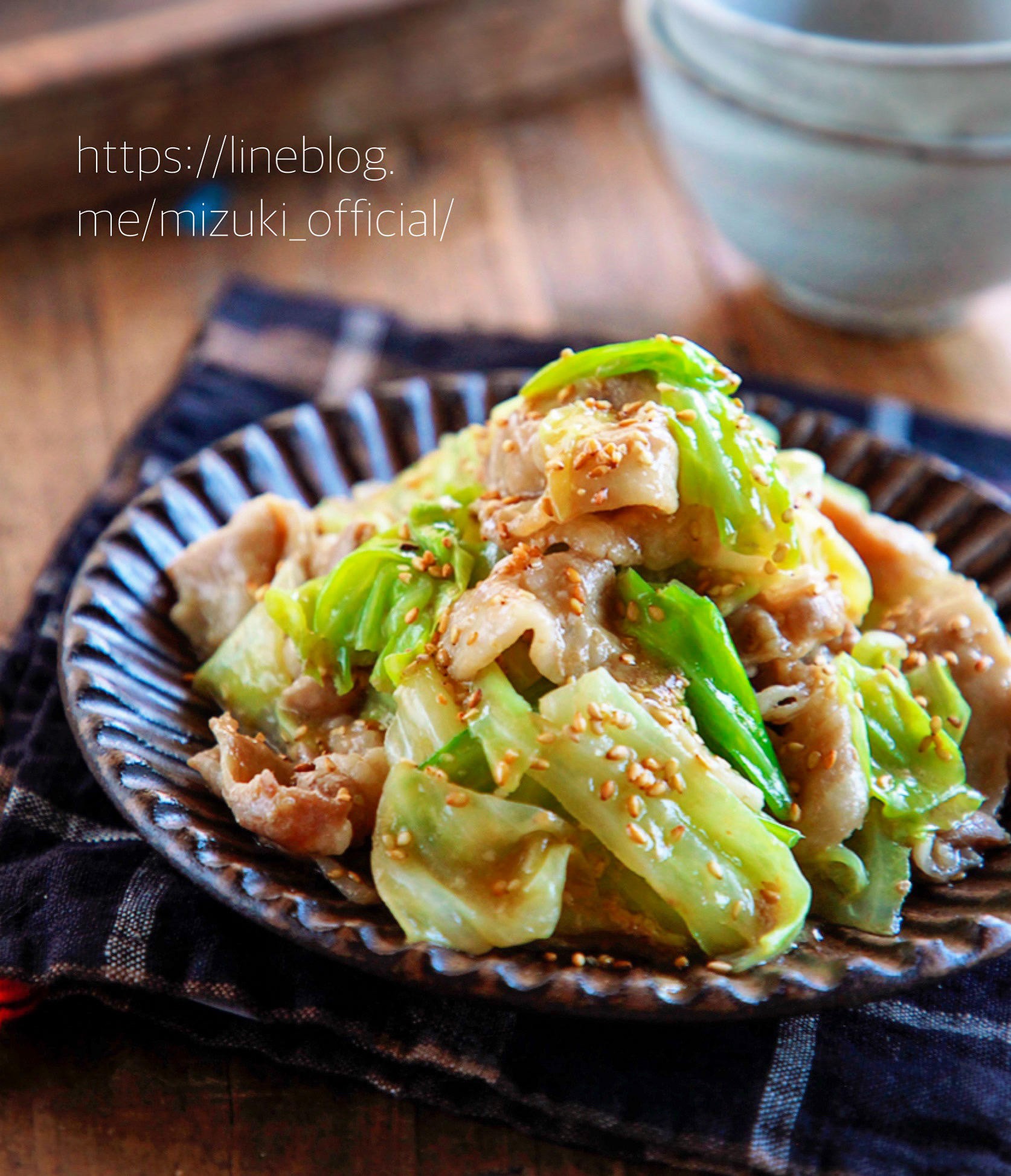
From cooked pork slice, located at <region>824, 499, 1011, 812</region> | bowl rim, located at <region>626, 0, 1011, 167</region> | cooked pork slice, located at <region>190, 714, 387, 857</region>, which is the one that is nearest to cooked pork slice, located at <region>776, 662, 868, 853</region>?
cooked pork slice, located at <region>824, 499, 1011, 812</region>

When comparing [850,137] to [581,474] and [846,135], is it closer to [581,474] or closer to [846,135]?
[846,135]

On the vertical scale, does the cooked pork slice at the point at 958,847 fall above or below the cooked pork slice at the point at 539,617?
below

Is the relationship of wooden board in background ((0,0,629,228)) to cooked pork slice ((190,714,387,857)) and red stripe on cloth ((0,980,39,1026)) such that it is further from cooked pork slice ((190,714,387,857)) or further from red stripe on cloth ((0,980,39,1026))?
red stripe on cloth ((0,980,39,1026))

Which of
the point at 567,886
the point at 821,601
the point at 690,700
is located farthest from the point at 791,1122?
the point at 821,601

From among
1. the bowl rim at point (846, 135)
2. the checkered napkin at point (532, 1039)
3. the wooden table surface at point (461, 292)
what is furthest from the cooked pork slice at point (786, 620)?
the bowl rim at point (846, 135)

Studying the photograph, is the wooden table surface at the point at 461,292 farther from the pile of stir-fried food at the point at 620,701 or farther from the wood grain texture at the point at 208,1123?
the pile of stir-fried food at the point at 620,701

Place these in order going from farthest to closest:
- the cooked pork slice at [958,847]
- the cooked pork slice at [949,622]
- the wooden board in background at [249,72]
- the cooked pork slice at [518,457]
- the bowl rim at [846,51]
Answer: the wooden board in background at [249,72] < the bowl rim at [846,51] < the cooked pork slice at [949,622] < the cooked pork slice at [518,457] < the cooked pork slice at [958,847]
